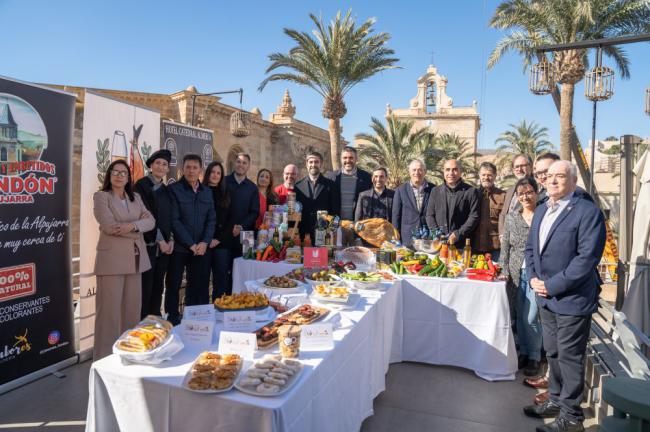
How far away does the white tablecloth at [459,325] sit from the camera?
13.0ft

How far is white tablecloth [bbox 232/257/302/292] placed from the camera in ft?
14.6

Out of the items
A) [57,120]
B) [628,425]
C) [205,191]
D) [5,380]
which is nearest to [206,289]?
[205,191]

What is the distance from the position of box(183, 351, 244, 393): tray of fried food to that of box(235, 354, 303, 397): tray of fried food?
47mm

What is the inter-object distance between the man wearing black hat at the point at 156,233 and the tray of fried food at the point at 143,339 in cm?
230

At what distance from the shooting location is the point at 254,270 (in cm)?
465

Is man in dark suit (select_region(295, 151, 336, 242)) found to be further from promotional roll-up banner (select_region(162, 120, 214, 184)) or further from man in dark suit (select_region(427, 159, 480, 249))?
promotional roll-up banner (select_region(162, 120, 214, 184))

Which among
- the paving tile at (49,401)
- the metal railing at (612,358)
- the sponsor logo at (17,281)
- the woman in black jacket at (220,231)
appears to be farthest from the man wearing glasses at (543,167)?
the sponsor logo at (17,281)

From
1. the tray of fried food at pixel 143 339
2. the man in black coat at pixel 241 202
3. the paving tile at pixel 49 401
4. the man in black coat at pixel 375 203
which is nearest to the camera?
the tray of fried food at pixel 143 339

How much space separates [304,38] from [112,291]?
37.0ft

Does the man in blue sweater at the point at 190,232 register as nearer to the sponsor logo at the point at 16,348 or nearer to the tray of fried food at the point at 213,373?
the sponsor logo at the point at 16,348

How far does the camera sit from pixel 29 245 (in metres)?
3.89

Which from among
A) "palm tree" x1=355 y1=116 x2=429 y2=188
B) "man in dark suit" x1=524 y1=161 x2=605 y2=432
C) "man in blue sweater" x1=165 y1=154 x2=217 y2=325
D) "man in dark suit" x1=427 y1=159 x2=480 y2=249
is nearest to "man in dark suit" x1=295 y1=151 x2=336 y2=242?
"man in blue sweater" x1=165 y1=154 x2=217 y2=325

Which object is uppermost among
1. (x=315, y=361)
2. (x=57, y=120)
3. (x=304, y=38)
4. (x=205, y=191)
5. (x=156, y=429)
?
(x=304, y=38)

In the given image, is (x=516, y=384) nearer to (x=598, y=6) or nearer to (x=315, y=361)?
(x=315, y=361)
